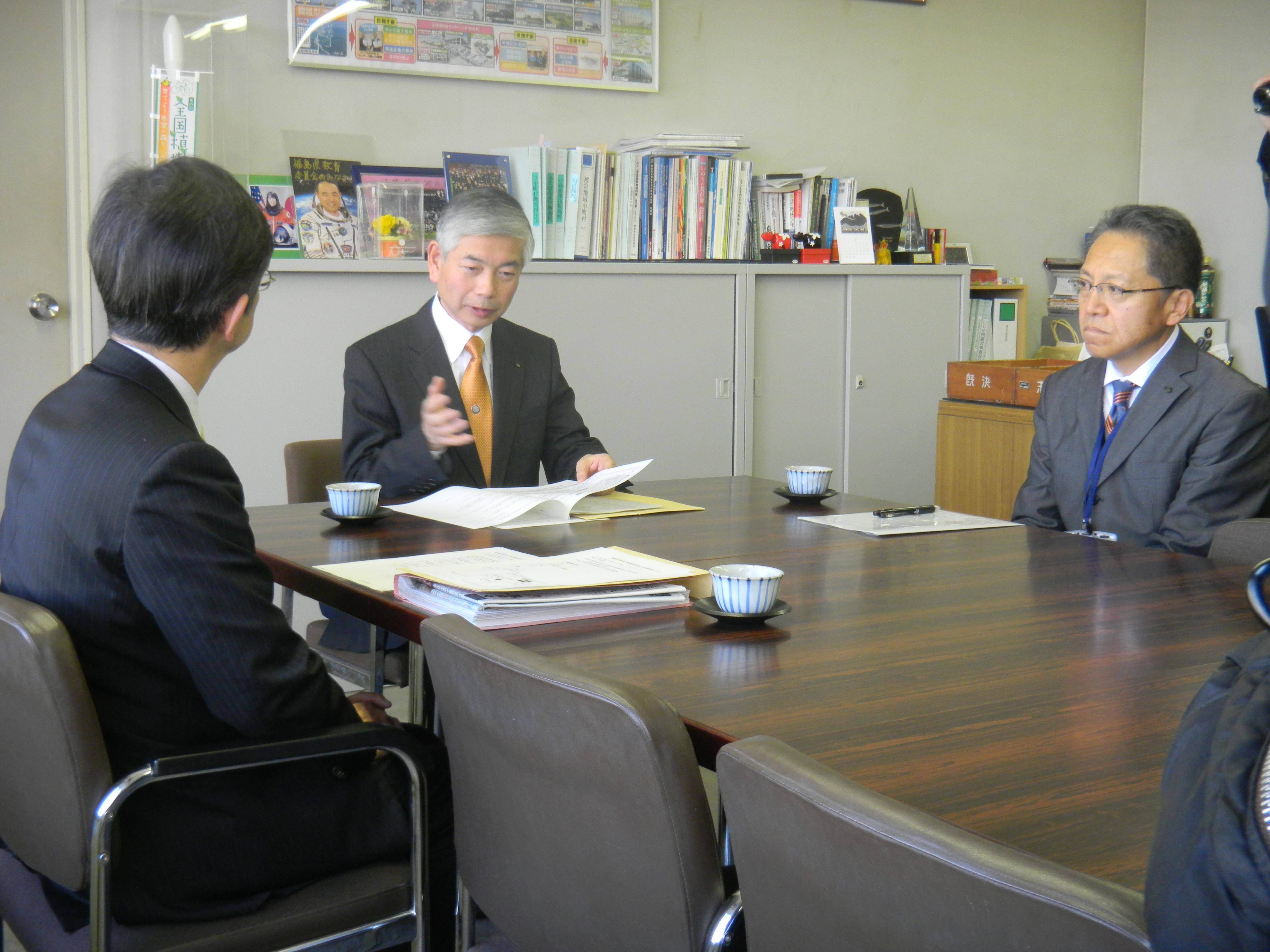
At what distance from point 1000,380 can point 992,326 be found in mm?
855

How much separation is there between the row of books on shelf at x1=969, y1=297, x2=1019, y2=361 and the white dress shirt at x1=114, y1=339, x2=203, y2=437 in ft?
12.6

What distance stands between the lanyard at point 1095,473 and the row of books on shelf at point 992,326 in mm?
2354

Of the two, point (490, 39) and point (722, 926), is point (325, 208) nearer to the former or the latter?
point (490, 39)

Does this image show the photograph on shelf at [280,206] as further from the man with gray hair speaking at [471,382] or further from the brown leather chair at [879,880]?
the brown leather chair at [879,880]

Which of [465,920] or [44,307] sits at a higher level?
[44,307]

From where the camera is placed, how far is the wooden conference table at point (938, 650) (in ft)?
3.18

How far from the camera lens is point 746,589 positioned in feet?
4.80

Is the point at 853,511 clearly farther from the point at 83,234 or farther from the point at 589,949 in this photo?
the point at 83,234

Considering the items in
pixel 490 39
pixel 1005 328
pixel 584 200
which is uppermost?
pixel 490 39

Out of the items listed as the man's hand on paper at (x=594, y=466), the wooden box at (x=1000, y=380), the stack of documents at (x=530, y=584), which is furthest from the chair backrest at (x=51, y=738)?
the wooden box at (x=1000, y=380)

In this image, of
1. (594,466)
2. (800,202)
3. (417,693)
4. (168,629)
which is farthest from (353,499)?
(800,202)

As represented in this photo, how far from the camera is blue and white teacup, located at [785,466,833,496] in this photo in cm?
246

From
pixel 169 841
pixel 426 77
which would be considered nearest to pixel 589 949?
pixel 169 841

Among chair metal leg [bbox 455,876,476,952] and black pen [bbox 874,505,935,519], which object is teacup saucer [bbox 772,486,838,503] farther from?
chair metal leg [bbox 455,876,476,952]
